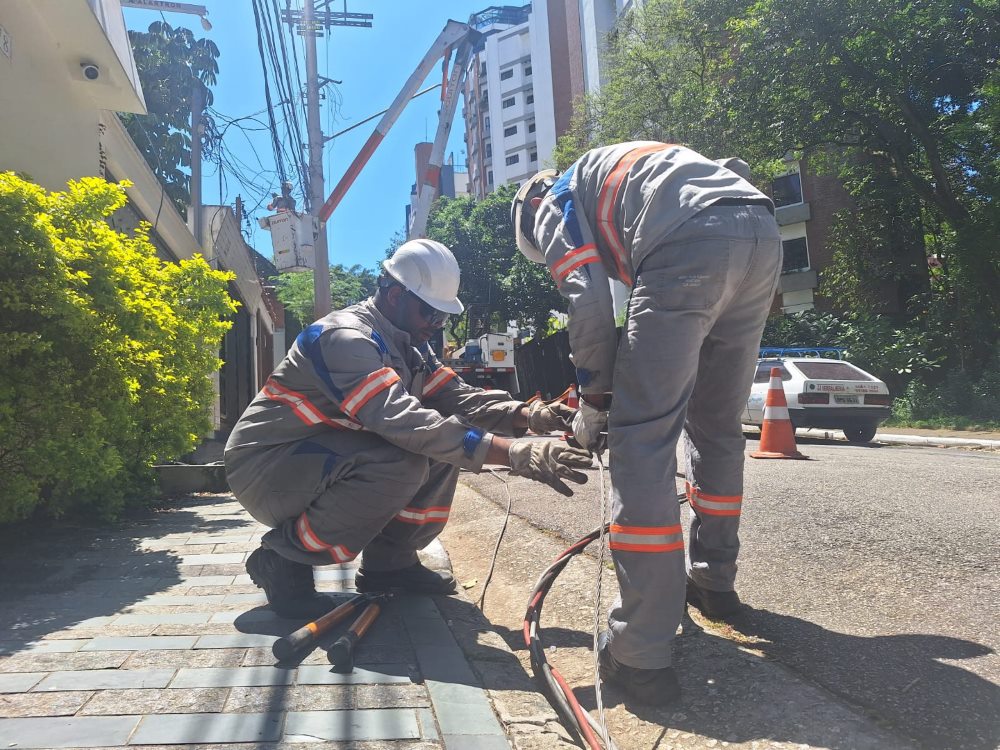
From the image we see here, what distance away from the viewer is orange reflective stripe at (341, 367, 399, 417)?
2551mm

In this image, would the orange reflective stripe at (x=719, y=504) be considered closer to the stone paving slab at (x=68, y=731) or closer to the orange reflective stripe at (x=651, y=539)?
the orange reflective stripe at (x=651, y=539)

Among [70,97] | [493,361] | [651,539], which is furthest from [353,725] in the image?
[493,361]

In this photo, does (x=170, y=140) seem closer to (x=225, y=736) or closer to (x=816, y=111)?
(x=816, y=111)

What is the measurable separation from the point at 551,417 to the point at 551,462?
0.48m

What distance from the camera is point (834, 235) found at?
20.0 meters

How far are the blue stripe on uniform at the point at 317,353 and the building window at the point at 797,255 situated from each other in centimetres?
2390

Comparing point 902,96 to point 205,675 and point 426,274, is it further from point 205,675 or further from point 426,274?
point 205,675

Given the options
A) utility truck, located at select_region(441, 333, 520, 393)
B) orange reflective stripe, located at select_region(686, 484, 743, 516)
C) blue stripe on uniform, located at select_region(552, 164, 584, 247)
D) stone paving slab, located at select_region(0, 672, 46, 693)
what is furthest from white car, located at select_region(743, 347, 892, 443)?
utility truck, located at select_region(441, 333, 520, 393)

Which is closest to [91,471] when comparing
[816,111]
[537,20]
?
[816,111]

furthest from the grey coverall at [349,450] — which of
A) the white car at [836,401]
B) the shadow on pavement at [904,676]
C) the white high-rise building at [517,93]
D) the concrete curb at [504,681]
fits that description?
the white high-rise building at [517,93]

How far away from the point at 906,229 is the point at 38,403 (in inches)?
793

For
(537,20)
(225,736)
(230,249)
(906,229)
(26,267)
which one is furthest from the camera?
(537,20)

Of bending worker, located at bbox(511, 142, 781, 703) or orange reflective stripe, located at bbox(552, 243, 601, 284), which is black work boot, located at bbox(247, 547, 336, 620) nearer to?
bending worker, located at bbox(511, 142, 781, 703)

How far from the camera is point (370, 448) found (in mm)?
2721
